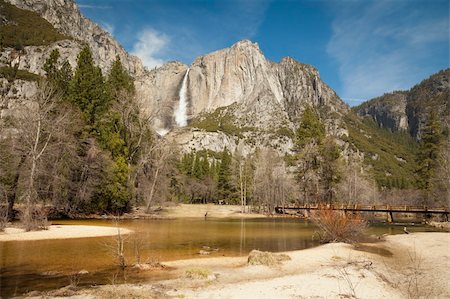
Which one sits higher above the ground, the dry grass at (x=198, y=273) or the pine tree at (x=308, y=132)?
the pine tree at (x=308, y=132)

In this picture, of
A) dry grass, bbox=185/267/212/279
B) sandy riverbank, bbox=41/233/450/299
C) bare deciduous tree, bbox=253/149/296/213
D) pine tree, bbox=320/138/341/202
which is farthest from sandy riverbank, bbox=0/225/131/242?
bare deciduous tree, bbox=253/149/296/213

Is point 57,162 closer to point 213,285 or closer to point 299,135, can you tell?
point 213,285

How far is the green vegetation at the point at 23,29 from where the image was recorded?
12262 centimetres

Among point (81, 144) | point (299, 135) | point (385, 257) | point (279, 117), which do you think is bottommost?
point (385, 257)

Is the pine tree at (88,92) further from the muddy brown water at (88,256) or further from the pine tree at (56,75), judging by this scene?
the muddy brown water at (88,256)

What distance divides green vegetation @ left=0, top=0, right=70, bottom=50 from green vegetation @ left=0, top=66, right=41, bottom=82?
18.2 m

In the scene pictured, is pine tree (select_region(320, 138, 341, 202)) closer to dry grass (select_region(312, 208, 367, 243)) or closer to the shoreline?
dry grass (select_region(312, 208, 367, 243))

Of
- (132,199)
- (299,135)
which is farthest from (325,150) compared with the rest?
(132,199)

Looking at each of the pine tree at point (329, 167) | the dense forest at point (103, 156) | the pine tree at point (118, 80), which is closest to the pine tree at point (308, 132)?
the dense forest at point (103, 156)

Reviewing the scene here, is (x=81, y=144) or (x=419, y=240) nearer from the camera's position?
(x=419, y=240)

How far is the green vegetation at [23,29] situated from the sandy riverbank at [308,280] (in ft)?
440

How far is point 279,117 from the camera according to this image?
189 m

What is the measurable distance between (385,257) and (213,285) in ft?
34.0

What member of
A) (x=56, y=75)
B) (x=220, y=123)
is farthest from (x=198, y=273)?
(x=220, y=123)
